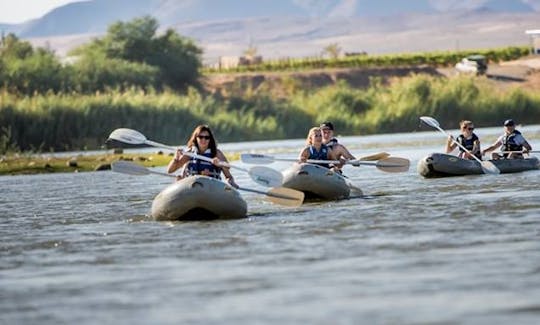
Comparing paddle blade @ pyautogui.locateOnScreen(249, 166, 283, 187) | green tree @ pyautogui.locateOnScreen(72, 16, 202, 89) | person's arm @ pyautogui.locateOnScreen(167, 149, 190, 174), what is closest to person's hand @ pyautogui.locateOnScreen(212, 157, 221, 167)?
person's arm @ pyautogui.locateOnScreen(167, 149, 190, 174)

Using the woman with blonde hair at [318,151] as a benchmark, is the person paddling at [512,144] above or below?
below

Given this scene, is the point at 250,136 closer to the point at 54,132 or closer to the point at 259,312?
the point at 54,132

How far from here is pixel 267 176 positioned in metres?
23.9

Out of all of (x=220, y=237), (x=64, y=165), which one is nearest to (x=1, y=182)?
(x=64, y=165)

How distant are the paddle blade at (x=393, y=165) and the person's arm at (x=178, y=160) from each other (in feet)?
22.0

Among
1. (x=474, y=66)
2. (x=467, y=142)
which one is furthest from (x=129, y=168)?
(x=474, y=66)

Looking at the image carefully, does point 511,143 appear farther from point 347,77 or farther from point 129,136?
point 347,77

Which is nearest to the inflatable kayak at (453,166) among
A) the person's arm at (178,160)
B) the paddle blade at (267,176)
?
the paddle blade at (267,176)

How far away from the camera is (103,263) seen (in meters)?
17.0

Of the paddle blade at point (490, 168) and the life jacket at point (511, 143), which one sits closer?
the paddle blade at point (490, 168)

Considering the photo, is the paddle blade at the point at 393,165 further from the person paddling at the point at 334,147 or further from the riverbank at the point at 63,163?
the riverbank at the point at 63,163

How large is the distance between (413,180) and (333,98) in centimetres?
4268

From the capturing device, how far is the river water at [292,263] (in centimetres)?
1285

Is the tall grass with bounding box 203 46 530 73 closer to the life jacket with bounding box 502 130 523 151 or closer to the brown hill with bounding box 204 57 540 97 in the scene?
the brown hill with bounding box 204 57 540 97
